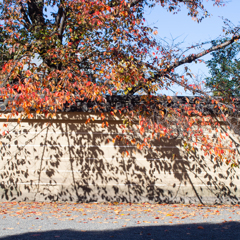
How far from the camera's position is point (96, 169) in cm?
688

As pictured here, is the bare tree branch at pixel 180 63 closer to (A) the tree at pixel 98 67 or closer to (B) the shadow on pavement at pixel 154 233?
(A) the tree at pixel 98 67

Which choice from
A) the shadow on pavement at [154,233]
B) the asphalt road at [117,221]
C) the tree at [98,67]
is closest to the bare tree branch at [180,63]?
the tree at [98,67]

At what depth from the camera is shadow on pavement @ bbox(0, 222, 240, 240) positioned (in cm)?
401

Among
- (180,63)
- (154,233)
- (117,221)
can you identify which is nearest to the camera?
(154,233)

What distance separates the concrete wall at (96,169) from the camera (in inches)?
269

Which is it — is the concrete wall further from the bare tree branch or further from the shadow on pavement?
the shadow on pavement

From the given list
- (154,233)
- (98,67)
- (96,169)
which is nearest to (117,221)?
(154,233)

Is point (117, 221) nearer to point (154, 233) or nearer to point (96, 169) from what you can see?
point (154, 233)

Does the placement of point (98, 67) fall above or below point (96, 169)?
above

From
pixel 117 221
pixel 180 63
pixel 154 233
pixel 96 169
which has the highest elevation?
pixel 180 63

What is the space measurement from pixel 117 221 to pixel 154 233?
2.89 ft

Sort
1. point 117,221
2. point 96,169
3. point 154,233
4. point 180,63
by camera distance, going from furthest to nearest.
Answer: point 180,63 < point 96,169 < point 117,221 < point 154,233

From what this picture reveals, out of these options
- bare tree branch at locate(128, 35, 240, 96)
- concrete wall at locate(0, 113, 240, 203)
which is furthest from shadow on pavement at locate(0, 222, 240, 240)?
bare tree branch at locate(128, 35, 240, 96)

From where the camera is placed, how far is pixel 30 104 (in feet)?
19.3
